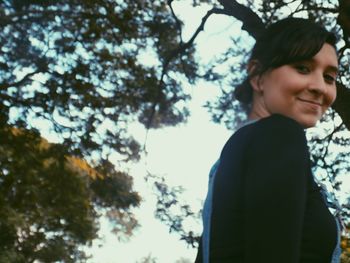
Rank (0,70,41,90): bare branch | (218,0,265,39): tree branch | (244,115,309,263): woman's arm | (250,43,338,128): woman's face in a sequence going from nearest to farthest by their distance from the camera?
1. (244,115,309,263): woman's arm
2. (250,43,338,128): woman's face
3. (218,0,265,39): tree branch
4. (0,70,41,90): bare branch

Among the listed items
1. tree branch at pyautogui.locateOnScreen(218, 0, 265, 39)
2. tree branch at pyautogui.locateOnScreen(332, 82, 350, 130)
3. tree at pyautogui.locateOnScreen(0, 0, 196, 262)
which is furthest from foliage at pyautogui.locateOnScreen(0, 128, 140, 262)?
tree branch at pyautogui.locateOnScreen(332, 82, 350, 130)

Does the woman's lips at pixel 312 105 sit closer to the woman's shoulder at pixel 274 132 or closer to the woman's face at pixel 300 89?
the woman's face at pixel 300 89

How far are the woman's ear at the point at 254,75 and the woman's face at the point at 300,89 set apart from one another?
0.01m

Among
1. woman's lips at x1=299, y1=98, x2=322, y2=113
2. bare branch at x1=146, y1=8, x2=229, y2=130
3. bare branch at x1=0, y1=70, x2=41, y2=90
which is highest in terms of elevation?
bare branch at x1=0, y1=70, x2=41, y2=90

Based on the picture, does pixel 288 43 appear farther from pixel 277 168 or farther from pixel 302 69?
pixel 277 168

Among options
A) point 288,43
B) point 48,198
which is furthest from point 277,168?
point 48,198

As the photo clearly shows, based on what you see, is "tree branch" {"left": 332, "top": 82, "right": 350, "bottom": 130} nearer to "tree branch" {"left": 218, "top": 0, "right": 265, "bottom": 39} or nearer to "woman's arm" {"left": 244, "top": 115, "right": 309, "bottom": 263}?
"tree branch" {"left": 218, "top": 0, "right": 265, "bottom": 39}

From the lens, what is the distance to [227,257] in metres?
1.18

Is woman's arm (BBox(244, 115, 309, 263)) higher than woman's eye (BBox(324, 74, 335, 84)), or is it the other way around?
woman's eye (BBox(324, 74, 335, 84))

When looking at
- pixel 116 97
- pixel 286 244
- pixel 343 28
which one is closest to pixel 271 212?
pixel 286 244

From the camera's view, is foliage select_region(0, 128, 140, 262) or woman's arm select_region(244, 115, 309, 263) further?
foliage select_region(0, 128, 140, 262)

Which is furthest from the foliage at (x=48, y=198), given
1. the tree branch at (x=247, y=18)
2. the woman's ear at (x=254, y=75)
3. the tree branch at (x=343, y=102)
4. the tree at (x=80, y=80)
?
the woman's ear at (x=254, y=75)

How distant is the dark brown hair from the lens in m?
1.35

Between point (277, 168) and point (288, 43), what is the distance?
1.36 feet
